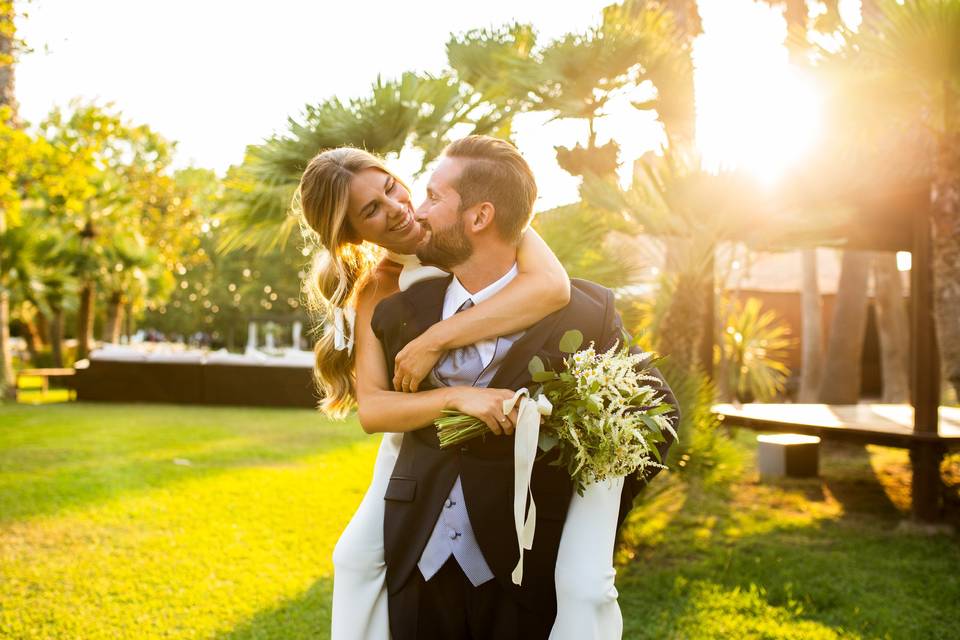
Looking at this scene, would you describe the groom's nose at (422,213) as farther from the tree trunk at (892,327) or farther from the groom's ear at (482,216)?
the tree trunk at (892,327)

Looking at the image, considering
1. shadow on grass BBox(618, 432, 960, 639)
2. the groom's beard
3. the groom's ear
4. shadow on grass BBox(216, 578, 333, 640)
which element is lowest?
shadow on grass BBox(618, 432, 960, 639)

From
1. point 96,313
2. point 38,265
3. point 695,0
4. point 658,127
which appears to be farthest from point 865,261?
point 96,313

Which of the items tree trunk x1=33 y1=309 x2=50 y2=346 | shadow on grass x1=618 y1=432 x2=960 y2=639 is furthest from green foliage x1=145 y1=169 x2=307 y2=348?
shadow on grass x1=618 y1=432 x2=960 y2=639

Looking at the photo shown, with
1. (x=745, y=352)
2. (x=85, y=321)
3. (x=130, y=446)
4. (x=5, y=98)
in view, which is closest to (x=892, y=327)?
(x=745, y=352)

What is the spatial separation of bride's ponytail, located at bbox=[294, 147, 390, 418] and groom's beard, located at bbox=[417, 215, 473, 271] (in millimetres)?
334

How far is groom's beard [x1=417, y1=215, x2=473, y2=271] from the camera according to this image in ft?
7.64

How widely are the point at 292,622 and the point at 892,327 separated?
1373 centimetres

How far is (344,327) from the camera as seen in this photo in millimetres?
2574

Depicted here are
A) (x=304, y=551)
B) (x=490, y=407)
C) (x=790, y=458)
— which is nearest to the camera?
(x=490, y=407)

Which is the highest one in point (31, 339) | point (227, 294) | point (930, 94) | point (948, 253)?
point (930, 94)

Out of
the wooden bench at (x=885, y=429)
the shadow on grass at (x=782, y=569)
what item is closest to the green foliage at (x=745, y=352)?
the wooden bench at (x=885, y=429)

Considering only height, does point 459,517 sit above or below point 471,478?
below

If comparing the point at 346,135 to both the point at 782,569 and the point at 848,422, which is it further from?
the point at 848,422

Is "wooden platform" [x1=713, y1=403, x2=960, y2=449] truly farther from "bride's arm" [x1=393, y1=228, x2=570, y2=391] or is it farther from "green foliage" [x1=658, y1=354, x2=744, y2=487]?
"bride's arm" [x1=393, y1=228, x2=570, y2=391]
